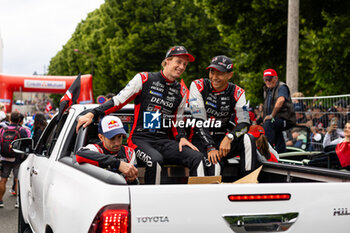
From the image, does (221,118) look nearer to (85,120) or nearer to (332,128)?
(85,120)

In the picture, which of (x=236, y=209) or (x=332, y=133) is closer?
(x=236, y=209)

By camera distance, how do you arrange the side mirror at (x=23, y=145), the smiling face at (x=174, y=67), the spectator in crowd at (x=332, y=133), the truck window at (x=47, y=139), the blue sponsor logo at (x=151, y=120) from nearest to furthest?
the blue sponsor logo at (x=151, y=120) → the smiling face at (x=174, y=67) → the truck window at (x=47, y=139) → the side mirror at (x=23, y=145) → the spectator in crowd at (x=332, y=133)

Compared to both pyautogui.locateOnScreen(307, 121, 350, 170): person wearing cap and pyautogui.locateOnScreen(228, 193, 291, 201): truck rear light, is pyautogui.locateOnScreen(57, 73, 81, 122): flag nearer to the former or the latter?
pyautogui.locateOnScreen(228, 193, 291, 201): truck rear light

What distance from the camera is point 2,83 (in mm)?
28875

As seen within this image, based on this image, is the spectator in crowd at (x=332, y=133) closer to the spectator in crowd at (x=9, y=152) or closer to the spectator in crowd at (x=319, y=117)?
the spectator in crowd at (x=319, y=117)

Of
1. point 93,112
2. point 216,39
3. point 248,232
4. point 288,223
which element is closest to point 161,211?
point 248,232

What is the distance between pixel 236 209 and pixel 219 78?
2.48 meters

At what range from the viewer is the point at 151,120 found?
4.64 m

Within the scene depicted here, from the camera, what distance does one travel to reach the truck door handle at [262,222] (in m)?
2.49

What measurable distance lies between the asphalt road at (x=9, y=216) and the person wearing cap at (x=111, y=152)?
3.67 m

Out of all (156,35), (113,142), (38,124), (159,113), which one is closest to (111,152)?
(113,142)

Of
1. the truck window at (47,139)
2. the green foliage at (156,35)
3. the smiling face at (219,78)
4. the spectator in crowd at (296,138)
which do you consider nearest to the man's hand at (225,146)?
the smiling face at (219,78)

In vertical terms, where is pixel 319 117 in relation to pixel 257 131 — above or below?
above

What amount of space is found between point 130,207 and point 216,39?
1400 inches
